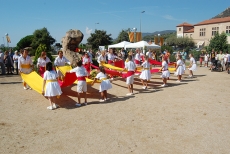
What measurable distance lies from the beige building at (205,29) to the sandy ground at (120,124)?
57237mm

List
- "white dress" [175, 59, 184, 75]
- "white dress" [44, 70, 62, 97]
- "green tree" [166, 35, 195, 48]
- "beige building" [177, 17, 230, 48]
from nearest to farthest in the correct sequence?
"white dress" [44, 70, 62, 97] < "white dress" [175, 59, 184, 75] < "beige building" [177, 17, 230, 48] < "green tree" [166, 35, 195, 48]

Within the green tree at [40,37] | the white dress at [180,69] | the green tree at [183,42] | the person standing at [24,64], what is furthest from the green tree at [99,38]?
the person standing at [24,64]

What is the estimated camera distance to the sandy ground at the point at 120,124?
13.8ft

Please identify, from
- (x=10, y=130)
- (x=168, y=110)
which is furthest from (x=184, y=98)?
(x=10, y=130)

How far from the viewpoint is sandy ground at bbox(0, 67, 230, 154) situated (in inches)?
166

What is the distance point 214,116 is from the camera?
19.2 ft

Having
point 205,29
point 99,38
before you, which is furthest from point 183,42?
point 99,38

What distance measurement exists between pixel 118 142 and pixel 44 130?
1.96m

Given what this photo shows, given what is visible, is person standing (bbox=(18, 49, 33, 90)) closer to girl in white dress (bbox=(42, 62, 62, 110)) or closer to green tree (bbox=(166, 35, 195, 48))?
girl in white dress (bbox=(42, 62, 62, 110))

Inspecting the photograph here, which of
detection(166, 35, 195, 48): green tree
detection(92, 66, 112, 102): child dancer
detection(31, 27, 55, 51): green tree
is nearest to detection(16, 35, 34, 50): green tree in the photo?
detection(31, 27, 55, 51): green tree

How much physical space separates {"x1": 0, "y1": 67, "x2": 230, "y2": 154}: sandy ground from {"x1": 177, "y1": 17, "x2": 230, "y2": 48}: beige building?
57.2m

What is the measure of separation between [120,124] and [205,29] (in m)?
65.7

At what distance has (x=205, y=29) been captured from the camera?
2477 inches

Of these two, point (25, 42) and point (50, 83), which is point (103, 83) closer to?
point (50, 83)
